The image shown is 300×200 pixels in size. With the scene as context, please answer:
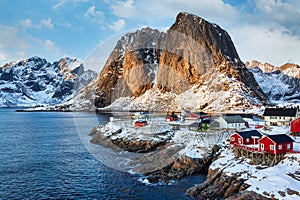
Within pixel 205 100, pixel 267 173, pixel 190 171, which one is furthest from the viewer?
pixel 205 100

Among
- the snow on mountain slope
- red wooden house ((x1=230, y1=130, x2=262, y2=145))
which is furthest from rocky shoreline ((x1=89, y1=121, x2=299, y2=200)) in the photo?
the snow on mountain slope

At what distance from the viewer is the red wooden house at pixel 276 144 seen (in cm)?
3706

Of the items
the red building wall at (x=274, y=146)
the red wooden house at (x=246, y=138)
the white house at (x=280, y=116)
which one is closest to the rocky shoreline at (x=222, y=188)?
the red building wall at (x=274, y=146)

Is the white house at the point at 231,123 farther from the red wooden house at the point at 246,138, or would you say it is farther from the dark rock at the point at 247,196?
the dark rock at the point at 247,196

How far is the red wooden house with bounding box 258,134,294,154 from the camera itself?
37062 mm

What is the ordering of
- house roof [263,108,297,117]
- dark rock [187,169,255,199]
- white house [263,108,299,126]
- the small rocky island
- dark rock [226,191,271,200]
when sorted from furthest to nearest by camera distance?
house roof [263,108,297,117] < white house [263,108,299,126] < dark rock [187,169,255,199] < the small rocky island < dark rock [226,191,271,200]

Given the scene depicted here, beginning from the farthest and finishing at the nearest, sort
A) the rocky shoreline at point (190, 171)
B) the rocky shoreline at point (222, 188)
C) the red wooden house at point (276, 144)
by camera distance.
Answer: the red wooden house at point (276, 144) → the rocky shoreline at point (190, 171) → the rocky shoreline at point (222, 188)

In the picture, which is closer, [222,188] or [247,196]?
[247,196]

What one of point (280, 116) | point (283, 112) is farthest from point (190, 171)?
point (283, 112)

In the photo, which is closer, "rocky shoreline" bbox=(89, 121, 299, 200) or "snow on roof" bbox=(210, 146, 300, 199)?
"snow on roof" bbox=(210, 146, 300, 199)

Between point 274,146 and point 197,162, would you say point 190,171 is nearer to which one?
point 197,162

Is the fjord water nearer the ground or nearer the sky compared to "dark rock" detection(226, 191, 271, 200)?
nearer the ground

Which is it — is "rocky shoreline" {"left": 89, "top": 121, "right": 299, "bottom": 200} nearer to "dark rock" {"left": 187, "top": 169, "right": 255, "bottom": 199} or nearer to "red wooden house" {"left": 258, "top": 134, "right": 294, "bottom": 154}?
"dark rock" {"left": 187, "top": 169, "right": 255, "bottom": 199}

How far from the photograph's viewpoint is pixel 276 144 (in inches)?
1452
